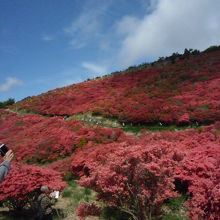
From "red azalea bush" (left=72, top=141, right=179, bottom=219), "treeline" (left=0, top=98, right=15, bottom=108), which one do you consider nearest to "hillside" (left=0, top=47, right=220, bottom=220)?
"red azalea bush" (left=72, top=141, right=179, bottom=219)

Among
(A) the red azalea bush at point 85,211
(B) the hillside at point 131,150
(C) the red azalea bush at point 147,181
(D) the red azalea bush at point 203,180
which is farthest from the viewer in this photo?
(A) the red azalea bush at point 85,211

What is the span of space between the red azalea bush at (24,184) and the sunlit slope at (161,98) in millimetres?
10531

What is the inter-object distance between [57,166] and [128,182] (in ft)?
24.8

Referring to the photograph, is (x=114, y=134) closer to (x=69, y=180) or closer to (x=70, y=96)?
(x=69, y=180)

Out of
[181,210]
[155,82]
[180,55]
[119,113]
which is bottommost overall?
[181,210]

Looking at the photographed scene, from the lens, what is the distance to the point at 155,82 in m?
27.9

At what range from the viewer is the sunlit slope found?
1722 centimetres

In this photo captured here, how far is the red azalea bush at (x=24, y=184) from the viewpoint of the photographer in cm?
809

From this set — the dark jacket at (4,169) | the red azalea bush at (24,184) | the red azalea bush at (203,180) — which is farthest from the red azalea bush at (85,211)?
the dark jacket at (4,169)

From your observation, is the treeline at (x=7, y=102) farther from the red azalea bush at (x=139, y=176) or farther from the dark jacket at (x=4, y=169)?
the dark jacket at (x=4, y=169)

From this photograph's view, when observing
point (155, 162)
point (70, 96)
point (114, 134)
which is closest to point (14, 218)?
point (155, 162)

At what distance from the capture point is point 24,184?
8164 millimetres

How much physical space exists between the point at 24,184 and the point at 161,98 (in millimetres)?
16006

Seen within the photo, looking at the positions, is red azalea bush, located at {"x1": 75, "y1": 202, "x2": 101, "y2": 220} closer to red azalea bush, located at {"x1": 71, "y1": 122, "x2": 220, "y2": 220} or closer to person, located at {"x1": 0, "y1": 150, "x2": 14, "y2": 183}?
red azalea bush, located at {"x1": 71, "y1": 122, "x2": 220, "y2": 220}
